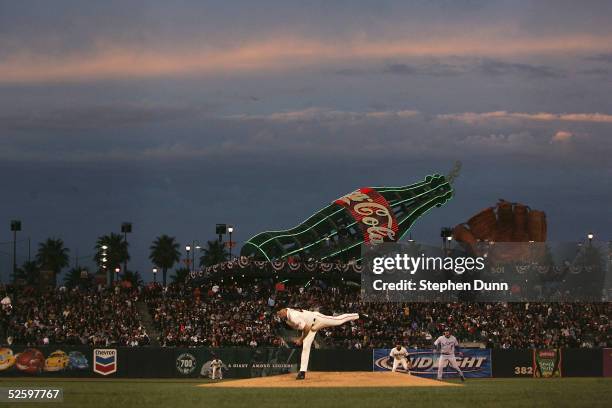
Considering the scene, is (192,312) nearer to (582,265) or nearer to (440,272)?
(440,272)

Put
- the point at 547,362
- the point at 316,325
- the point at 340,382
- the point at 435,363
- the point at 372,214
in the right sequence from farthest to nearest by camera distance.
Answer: the point at 372,214, the point at 547,362, the point at 435,363, the point at 316,325, the point at 340,382

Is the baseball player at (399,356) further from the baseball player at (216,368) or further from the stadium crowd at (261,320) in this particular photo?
the baseball player at (216,368)

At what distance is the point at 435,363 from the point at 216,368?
1099 centimetres

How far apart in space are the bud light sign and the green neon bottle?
67.9 feet

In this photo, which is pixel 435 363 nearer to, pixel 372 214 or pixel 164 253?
pixel 372 214

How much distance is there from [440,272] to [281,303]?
432 inches

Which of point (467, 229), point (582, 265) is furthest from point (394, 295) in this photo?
point (467, 229)

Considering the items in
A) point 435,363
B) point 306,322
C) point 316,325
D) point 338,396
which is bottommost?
point 435,363

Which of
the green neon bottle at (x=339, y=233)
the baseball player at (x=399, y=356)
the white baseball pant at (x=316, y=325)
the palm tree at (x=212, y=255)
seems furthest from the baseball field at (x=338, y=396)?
the palm tree at (x=212, y=255)

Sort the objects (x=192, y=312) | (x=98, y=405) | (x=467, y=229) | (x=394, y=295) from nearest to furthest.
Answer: (x=98, y=405)
(x=192, y=312)
(x=394, y=295)
(x=467, y=229)

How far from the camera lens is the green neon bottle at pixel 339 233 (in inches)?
2753

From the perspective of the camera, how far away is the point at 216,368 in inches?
1858

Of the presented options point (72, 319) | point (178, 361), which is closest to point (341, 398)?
point (178, 361)

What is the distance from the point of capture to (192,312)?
5719cm
